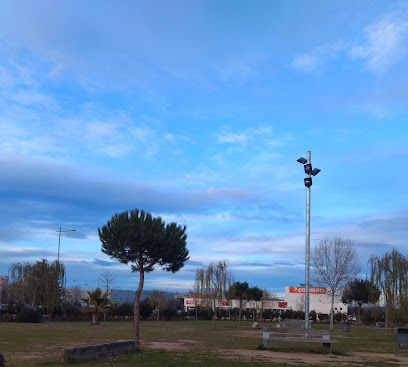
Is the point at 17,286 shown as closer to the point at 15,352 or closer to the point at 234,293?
the point at 234,293

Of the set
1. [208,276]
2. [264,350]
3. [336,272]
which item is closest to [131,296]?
[208,276]

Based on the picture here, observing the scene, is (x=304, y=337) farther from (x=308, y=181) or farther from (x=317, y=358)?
(x=308, y=181)

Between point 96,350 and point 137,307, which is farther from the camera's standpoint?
point 137,307

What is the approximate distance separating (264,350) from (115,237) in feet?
31.7

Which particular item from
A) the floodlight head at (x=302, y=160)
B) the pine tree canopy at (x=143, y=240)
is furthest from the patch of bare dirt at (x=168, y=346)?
the floodlight head at (x=302, y=160)

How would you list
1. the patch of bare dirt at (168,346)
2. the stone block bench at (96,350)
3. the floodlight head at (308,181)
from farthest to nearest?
the floodlight head at (308,181) → the patch of bare dirt at (168,346) → the stone block bench at (96,350)

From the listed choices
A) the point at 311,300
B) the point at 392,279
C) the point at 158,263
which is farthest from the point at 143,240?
the point at 311,300

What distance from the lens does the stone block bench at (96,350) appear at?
1224cm

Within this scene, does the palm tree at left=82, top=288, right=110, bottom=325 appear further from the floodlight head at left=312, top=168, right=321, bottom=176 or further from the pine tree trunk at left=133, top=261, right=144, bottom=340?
the floodlight head at left=312, top=168, right=321, bottom=176

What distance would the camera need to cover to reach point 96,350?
13.4 m

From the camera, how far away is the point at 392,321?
97.7ft

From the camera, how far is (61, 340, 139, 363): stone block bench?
40.2 ft

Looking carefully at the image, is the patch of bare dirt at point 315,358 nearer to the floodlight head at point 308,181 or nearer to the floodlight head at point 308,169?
the floodlight head at point 308,181

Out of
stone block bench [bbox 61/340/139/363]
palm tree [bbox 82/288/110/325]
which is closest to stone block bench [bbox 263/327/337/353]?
stone block bench [bbox 61/340/139/363]
